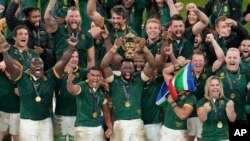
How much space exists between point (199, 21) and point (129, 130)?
2.71 metres

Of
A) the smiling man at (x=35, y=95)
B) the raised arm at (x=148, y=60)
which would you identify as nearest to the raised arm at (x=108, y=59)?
the raised arm at (x=148, y=60)

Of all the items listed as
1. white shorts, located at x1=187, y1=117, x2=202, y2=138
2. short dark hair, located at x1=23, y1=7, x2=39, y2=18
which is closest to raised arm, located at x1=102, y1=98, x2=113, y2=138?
white shorts, located at x1=187, y1=117, x2=202, y2=138

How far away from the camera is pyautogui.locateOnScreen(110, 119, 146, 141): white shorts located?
1379 centimetres

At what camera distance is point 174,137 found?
1380 centimetres

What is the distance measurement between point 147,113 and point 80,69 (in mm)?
1481

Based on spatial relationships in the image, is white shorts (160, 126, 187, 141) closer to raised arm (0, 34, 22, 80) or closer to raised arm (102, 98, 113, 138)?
raised arm (102, 98, 113, 138)

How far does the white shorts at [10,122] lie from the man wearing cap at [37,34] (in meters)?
1.16

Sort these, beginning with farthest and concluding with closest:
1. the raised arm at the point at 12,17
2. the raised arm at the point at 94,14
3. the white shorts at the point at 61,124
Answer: the raised arm at the point at 94,14
the raised arm at the point at 12,17
the white shorts at the point at 61,124

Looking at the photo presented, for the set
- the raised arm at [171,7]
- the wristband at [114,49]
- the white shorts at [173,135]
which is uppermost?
the raised arm at [171,7]

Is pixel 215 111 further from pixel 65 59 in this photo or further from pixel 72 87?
pixel 65 59

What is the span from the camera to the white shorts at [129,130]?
13789 mm

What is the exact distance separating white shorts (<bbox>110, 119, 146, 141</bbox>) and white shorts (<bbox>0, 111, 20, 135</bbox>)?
181cm

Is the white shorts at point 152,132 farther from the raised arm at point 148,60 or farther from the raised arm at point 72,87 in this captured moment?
the raised arm at point 72,87

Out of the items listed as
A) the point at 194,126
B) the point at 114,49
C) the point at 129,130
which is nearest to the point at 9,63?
the point at 114,49
